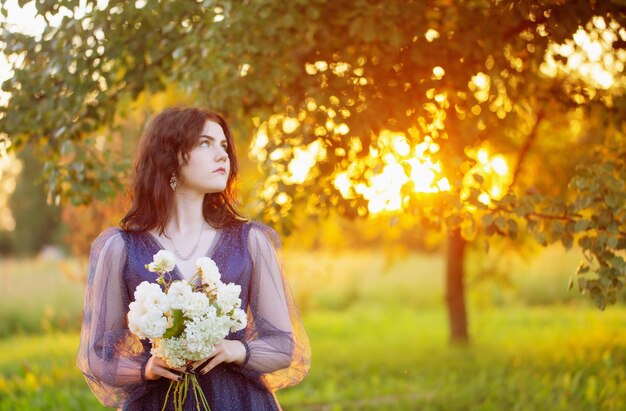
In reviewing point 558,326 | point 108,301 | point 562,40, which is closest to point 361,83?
point 562,40

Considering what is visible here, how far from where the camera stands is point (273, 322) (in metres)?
2.89

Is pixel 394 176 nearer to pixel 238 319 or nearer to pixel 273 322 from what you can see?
pixel 273 322

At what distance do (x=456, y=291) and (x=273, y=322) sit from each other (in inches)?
223

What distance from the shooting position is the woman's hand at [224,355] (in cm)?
264

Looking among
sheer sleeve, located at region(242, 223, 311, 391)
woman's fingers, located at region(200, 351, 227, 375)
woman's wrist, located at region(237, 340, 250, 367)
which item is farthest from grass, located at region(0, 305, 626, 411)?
woman's fingers, located at region(200, 351, 227, 375)

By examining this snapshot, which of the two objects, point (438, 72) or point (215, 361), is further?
point (438, 72)

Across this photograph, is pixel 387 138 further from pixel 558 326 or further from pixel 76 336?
pixel 76 336

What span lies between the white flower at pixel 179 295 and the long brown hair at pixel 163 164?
0.48 m

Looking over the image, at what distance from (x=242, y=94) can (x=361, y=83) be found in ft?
2.19

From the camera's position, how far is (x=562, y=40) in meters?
3.96

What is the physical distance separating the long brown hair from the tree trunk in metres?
5.21

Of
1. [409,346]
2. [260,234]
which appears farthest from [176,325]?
[409,346]

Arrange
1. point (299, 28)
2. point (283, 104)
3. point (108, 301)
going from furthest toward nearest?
point (283, 104) → point (299, 28) → point (108, 301)

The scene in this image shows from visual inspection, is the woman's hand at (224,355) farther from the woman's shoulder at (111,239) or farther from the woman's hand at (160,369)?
the woman's shoulder at (111,239)
